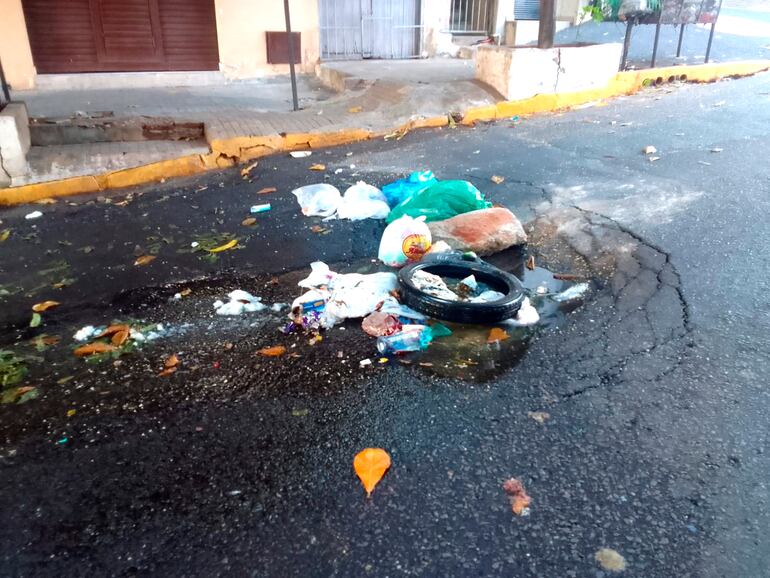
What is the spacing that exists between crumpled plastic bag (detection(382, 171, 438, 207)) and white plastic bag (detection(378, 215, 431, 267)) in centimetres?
89

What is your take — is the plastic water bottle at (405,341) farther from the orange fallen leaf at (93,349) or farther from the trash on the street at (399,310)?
the orange fallen leaf at (93,349)

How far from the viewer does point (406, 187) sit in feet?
16.0

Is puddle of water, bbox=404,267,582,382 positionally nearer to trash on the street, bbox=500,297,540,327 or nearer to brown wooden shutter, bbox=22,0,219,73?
trash on the street, bbox=500,297,540,327

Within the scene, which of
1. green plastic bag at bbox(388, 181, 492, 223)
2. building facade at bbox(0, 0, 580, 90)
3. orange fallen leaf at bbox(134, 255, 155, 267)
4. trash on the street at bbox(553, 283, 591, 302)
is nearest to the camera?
trash on the street at bbox(553, 283, 591, 302)

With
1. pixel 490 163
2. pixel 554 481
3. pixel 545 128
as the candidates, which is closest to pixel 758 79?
pixel 545 128

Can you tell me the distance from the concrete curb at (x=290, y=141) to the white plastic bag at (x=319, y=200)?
1721mm

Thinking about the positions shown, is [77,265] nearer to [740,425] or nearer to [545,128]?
[740,425]

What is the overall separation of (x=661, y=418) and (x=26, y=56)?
10400 millimetres

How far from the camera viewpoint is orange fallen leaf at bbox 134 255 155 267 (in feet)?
13.7

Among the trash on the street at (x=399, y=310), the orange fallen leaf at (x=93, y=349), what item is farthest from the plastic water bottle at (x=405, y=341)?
the orange fallen leaf at (x=93, y=349)

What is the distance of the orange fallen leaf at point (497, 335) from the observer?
3.00 metres

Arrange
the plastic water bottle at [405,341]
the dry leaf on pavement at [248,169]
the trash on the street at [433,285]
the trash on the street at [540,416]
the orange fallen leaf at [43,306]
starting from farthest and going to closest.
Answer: the dry leaf on pavement at [248,169] < the orange fallen leaf at [43,306] < the trash on the street at [433,285] < the plastic water bottle at [405,341] < the trash on the street at [540,416]

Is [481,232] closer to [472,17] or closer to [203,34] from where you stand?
[203,34]

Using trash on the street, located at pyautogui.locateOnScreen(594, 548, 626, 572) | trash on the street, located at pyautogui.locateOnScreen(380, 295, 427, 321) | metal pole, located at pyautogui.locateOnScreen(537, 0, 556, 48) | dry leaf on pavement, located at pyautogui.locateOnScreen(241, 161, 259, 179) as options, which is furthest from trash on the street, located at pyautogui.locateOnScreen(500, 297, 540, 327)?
metal pole, located at pyautogui.locateOnScreen(537, 0, 556, 48)
